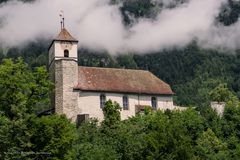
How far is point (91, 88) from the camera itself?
71938 mm

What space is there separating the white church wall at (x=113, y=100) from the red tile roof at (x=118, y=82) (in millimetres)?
618

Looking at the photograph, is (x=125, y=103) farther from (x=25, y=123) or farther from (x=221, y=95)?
(x=25, y=123)

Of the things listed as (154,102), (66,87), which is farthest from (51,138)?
(154,102)

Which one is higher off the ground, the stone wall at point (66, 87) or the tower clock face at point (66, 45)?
the tower clock face at point (66, 45)

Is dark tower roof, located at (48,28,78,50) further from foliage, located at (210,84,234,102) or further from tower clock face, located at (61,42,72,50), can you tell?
foliage, located at (210,84,234,102)

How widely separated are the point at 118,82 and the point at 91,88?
4.71m

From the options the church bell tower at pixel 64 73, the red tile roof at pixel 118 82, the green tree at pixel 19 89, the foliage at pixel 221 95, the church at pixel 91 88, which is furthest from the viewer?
the foliage at pixel 221 95

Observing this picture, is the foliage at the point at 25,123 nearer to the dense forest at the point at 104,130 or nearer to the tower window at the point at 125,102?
the dense forest at the point at 104,130

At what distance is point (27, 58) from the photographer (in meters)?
155

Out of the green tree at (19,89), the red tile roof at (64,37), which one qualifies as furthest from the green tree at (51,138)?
the red tile roof at (64,37)

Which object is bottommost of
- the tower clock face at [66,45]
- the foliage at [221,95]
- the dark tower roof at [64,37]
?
the foliage at [221,95]

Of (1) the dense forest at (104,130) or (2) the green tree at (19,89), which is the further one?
(2) the green tree at (19,89)

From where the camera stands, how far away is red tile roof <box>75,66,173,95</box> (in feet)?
239

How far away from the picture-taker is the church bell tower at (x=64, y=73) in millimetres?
70000
